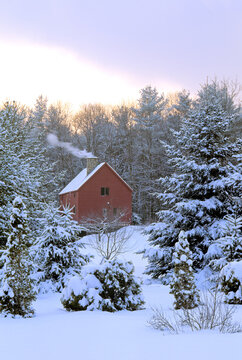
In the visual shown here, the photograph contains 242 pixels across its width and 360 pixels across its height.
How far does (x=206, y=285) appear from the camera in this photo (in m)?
14.0

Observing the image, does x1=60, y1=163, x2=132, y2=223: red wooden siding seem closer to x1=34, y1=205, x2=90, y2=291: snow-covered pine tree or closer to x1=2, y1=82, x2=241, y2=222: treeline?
x1=2, y1=82, x2=241, y2=222: treeline

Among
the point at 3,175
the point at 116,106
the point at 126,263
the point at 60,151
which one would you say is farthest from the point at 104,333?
the point at 116,106

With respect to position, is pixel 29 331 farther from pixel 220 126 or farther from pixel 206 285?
pixel 220 126

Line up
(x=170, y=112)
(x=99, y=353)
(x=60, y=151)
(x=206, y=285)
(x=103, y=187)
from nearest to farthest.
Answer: (x=99, y=353) < (x=206, y=285) < (x=103, y=187) < (x=170, y=112) < (x=60, y=151)

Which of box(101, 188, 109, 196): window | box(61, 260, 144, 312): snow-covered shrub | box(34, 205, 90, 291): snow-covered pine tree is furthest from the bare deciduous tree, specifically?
box(101, 188, 109, 196): window

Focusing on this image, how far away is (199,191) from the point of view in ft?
51.2

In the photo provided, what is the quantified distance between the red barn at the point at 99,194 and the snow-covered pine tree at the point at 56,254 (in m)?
25.0

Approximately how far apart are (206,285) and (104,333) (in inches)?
319

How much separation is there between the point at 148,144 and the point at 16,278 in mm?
39183

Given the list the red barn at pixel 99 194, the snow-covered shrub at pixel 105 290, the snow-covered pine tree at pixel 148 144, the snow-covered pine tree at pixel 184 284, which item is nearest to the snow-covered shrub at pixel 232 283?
the snow-covered pine tree at pixel 184 284

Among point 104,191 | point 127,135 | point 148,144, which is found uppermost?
point 127,135

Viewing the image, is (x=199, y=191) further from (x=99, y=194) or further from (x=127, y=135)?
(x=127, y=135)

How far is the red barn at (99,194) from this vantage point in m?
39.1

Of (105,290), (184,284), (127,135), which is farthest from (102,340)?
(127,135)
